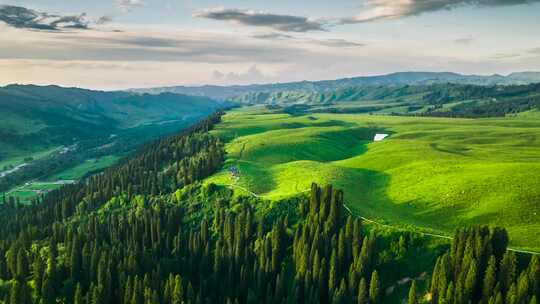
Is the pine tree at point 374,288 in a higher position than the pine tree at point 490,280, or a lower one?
lower

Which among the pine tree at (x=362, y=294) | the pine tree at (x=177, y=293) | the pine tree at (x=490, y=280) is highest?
the pine tree at (x=490, y=280)

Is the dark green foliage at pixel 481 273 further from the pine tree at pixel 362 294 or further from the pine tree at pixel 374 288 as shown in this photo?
the pine tree at pixel 362 294

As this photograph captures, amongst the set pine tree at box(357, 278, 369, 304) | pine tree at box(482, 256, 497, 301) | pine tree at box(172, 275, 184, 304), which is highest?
pine tree at box(482, 256, 497, 301)

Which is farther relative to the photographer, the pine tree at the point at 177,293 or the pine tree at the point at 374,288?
the pine tree at the point at 177,293

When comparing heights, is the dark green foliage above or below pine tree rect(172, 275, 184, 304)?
above

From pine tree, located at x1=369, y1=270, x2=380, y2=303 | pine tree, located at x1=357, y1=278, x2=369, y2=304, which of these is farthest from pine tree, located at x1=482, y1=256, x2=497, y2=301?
pine tree, located at x1=357, y1=278, x2=369, y2=304

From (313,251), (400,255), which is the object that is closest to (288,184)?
(313,251)

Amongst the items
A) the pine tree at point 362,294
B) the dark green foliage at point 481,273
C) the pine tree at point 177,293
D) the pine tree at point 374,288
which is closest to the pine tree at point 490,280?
the dark green foliage at point 481,273

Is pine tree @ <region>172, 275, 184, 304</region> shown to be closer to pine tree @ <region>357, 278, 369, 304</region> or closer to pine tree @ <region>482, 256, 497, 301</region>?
pine tree @ <region>357, 278, 369, 304</region>

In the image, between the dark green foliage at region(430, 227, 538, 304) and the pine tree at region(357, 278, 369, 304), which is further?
the pine tree at region(357, 278, 369, 304)

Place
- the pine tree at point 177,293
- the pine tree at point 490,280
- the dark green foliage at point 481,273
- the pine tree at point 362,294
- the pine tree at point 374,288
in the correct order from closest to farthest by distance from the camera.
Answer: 1. the dark green foliage at point 481,273
2. the pine tree at point 490,280
3. the pine tree at point 374,288
4. the pine tree at point 362,294
5. the pine tree at point 177,293

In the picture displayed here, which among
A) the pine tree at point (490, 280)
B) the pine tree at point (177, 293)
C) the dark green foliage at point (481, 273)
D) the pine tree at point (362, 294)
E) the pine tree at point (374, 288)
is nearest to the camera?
the dark green foliage at point (481, 273)

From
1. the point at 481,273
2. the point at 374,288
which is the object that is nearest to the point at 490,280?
the point at 481,273
